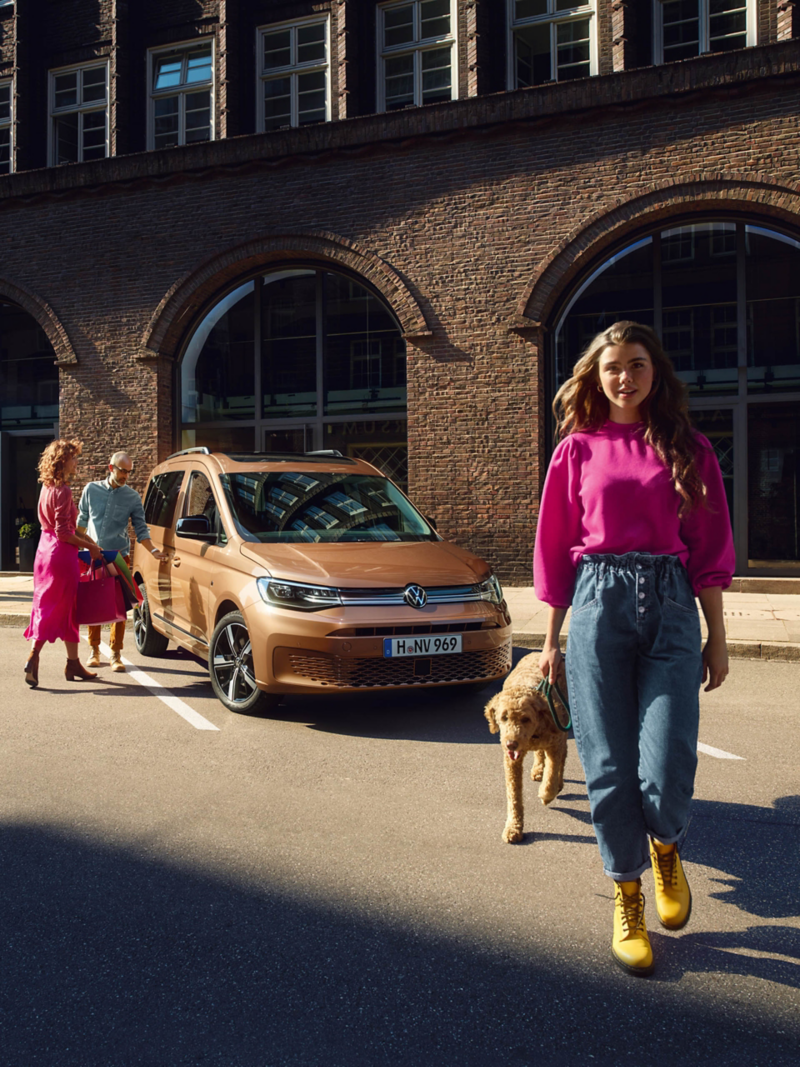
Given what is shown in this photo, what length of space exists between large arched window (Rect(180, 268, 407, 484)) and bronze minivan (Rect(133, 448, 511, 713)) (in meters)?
7.34

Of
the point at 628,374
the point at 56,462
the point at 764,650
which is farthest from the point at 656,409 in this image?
the point at 764,650

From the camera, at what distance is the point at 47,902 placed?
A: 3.20 metres

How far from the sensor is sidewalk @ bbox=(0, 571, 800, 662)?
829cm

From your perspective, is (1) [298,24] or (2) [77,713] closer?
(2) [77,713]

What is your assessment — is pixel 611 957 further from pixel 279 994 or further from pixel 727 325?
pixel 727 325

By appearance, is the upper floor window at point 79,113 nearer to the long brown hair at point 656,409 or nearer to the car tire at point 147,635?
the car tire at point 147,635

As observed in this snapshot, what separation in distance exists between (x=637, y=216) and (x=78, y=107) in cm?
1105

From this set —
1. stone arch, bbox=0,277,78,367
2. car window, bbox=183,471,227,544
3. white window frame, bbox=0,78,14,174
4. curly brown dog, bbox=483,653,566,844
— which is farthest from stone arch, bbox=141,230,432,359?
curly brown dog, bbox=483,653,566,844

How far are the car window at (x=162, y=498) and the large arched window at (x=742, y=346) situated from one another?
A: 8020mm

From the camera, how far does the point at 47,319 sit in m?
16.5

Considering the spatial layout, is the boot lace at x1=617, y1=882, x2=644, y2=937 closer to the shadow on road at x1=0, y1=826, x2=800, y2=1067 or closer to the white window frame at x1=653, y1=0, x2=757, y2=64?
the shadow on road at x1=0, y1=826, x2=800, y2=1067

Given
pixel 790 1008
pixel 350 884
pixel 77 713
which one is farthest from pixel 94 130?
pixel 790 1008

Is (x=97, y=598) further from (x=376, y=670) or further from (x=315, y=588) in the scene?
(x=376, y=670)

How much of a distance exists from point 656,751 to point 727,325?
1206 centimetres
